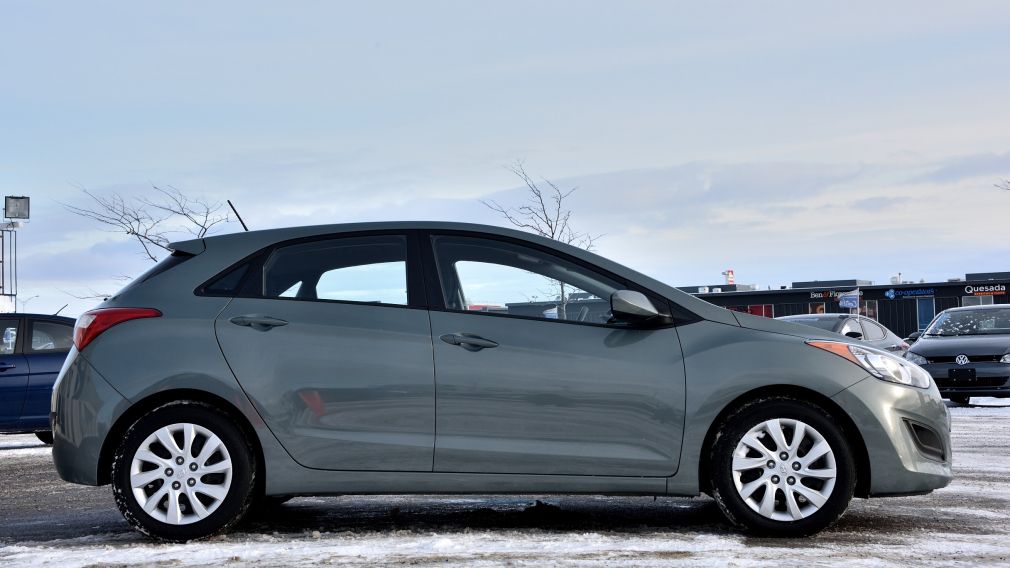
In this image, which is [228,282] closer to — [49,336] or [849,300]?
[49,336]

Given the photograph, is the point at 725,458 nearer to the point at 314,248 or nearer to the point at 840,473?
the point at 840,473

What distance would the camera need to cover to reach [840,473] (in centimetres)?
544

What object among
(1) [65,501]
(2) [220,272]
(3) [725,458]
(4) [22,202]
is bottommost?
(1) [65,501]

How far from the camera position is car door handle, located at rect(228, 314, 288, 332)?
222 inches

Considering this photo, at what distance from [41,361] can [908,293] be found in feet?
173

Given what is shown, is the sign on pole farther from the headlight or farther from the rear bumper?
the rear bumper

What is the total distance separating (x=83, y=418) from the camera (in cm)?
566

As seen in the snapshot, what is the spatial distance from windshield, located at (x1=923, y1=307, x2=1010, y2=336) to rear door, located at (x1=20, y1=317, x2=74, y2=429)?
1324 centimetres

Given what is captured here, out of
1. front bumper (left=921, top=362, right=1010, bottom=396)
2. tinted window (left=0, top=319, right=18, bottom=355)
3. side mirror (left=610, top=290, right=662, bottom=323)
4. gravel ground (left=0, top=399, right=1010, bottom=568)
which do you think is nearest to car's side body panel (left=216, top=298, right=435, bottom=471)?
gravel ground (left=0, top=399, right=1010, bottom=568)

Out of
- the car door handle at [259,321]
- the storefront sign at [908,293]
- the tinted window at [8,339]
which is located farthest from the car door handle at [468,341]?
the storefront sign at [908,293]

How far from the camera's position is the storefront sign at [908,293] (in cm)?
5744

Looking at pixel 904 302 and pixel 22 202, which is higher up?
pixel 22 202

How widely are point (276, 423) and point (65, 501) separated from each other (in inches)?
113

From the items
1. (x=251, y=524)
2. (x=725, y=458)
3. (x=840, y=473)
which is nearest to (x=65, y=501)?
(x=251, y=524)
